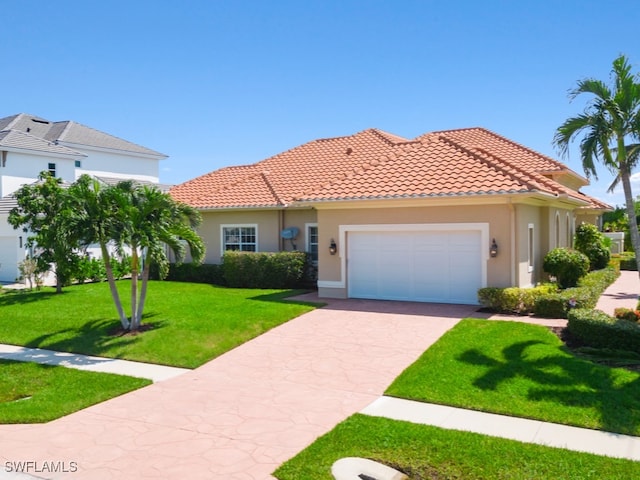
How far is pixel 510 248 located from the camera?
587 inches

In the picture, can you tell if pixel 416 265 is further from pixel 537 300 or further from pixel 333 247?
pixel 537 300

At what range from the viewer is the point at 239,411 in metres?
8.59

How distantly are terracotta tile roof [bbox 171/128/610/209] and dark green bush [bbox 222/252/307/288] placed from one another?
2218 mm

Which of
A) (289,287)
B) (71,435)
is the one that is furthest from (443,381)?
(289,287)

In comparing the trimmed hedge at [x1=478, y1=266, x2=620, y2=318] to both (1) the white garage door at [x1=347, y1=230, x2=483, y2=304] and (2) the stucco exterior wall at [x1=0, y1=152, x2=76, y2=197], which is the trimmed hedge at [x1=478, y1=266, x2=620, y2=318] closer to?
(1) the white garage door at [x1=347, y1=230, x2=483, y2=304]

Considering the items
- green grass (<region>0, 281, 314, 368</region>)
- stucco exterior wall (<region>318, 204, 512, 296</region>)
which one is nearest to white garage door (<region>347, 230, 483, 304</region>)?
stucco exterior wall (<region>318, 204, 512, 296</region>)

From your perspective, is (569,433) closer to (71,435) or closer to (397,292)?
(71,435)

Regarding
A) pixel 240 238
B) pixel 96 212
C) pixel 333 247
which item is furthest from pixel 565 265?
pixel 96 212

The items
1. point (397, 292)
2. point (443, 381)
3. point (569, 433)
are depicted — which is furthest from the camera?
point (397, 292)

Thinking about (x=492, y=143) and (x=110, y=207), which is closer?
(x=110, y=207)

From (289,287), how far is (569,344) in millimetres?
11397

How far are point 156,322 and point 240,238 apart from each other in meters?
8.99

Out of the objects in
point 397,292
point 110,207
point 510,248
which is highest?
point 110,207

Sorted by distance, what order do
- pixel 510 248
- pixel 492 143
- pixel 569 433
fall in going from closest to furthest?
pixel 569 433 → pixel 510 248 → pixel 492 143
